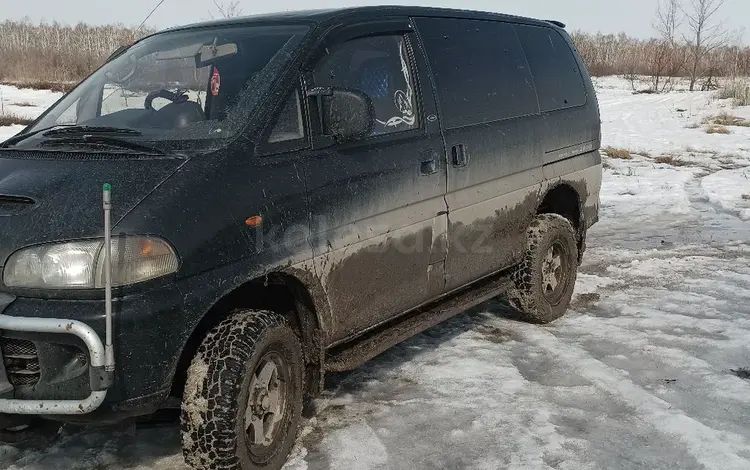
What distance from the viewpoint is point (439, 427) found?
374 cm

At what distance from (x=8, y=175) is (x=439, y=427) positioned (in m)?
2.28

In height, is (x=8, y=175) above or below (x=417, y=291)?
Result: above

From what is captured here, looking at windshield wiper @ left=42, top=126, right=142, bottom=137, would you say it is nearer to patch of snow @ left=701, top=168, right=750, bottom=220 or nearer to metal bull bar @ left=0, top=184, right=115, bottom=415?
metal bull bar @ left=0, top=184, right=115, bottom=415

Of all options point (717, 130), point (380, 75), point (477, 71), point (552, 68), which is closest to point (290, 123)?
point (380, 75)

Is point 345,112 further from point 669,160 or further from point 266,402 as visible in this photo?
point 669,160

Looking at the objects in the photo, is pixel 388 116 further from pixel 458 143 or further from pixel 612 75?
pixel 612 75

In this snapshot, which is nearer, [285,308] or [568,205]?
[285,308]

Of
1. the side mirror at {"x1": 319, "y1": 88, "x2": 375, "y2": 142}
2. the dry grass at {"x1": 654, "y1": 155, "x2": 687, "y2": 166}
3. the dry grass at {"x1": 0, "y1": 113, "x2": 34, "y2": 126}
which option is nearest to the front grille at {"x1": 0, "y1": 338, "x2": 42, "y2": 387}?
the side mirror at {"x1": 319, "y1": 88, "x2": 375, "y2": 142}

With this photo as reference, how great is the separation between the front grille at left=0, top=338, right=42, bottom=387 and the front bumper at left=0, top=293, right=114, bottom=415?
0.07m

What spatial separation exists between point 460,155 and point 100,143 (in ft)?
6.47

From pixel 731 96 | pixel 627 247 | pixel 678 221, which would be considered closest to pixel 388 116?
pixel 627 247

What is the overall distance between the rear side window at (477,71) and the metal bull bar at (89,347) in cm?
224

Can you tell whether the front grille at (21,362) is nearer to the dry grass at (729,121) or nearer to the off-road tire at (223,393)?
the off-road tire at (223,393)

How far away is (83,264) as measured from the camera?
8.70ft
